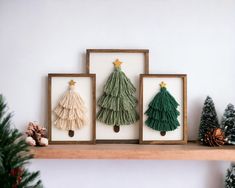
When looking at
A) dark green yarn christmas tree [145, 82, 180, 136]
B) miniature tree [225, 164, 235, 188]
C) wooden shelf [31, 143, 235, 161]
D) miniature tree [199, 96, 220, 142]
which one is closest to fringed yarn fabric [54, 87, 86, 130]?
wooden shelf [31, 143, 235, 161]

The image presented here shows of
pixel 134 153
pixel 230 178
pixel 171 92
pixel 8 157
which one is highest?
pixel 171 92

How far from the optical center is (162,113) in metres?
1.37

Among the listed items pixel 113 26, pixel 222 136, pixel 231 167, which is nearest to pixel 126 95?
pixel 113 26

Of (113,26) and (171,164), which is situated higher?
(113,26)

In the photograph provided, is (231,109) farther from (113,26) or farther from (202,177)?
(113,26)

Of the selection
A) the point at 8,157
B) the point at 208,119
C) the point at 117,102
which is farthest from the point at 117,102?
the point at 8,157

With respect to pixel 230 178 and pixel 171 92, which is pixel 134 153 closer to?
pixel 171 92

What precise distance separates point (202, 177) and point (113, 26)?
2.29 ft

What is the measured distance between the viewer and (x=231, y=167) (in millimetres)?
1383

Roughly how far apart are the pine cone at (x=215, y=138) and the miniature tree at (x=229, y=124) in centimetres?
3

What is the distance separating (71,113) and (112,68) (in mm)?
235

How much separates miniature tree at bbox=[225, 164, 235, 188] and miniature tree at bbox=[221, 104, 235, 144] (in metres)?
0.12

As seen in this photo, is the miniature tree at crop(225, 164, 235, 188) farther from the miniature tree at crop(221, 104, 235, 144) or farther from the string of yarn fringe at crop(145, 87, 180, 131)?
the string of yarn fringe at crop(145, 87, 180, 131)

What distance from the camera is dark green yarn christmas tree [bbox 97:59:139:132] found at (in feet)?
4.50
